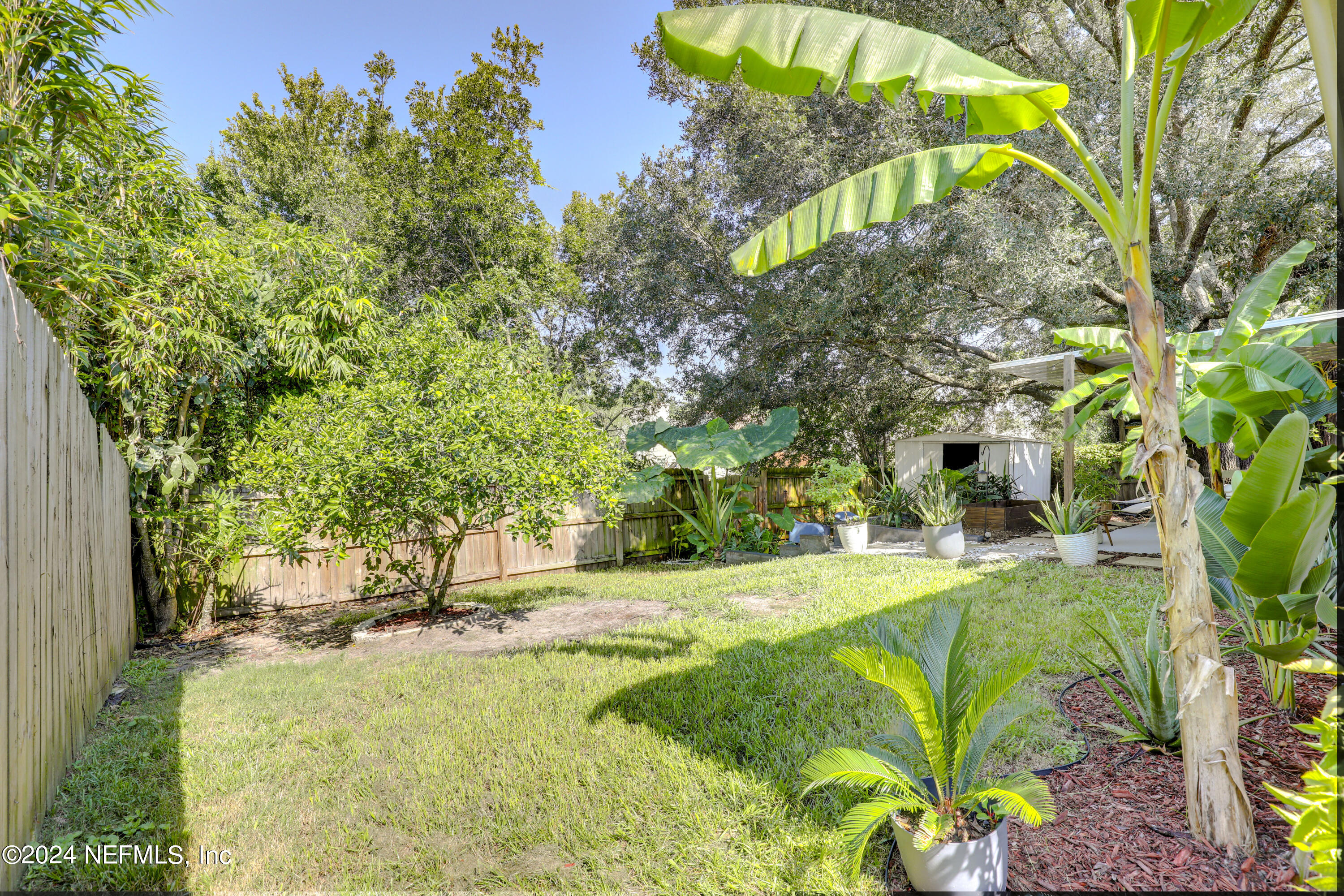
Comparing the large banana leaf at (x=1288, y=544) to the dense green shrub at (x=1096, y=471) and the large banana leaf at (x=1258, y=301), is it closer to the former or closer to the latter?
the large banana leaf at (x=1258, y=301)

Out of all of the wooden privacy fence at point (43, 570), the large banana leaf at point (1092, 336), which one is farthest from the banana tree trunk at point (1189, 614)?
the wooden privacy fence at point (43, 570)

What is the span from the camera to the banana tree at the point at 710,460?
9734 millimetres

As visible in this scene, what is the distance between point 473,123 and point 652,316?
5.46 meters

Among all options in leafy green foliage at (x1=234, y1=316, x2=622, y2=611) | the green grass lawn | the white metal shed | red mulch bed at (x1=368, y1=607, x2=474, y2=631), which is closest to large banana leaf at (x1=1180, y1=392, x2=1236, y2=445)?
the green grass lawn

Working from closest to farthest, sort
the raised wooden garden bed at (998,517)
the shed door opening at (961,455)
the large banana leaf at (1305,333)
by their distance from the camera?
the large banana leaf at (1305,333) → the raised wooden garden bed at (998,517) → the shed door opening at (961,455)

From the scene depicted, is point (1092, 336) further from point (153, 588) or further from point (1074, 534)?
point (153, 588)

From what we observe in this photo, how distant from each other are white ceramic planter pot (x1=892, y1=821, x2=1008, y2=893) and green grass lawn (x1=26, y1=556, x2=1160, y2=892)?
251 mm

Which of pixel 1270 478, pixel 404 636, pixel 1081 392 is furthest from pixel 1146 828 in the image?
pixel 1081 392

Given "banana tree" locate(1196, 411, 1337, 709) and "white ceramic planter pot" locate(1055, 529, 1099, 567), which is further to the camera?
"white ceramic planter pot" locate(1055, 529, 1099, 567)

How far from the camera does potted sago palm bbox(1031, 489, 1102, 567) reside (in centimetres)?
721

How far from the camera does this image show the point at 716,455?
31.7 ft

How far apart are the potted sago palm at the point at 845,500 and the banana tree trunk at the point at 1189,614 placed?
7.77 metres

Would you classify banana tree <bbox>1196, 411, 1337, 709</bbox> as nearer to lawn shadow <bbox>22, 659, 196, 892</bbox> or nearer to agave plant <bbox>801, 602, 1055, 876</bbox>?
agave plant <bbox>801, 602, 1055, 876</bbox>

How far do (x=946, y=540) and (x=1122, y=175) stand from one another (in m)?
7.16
